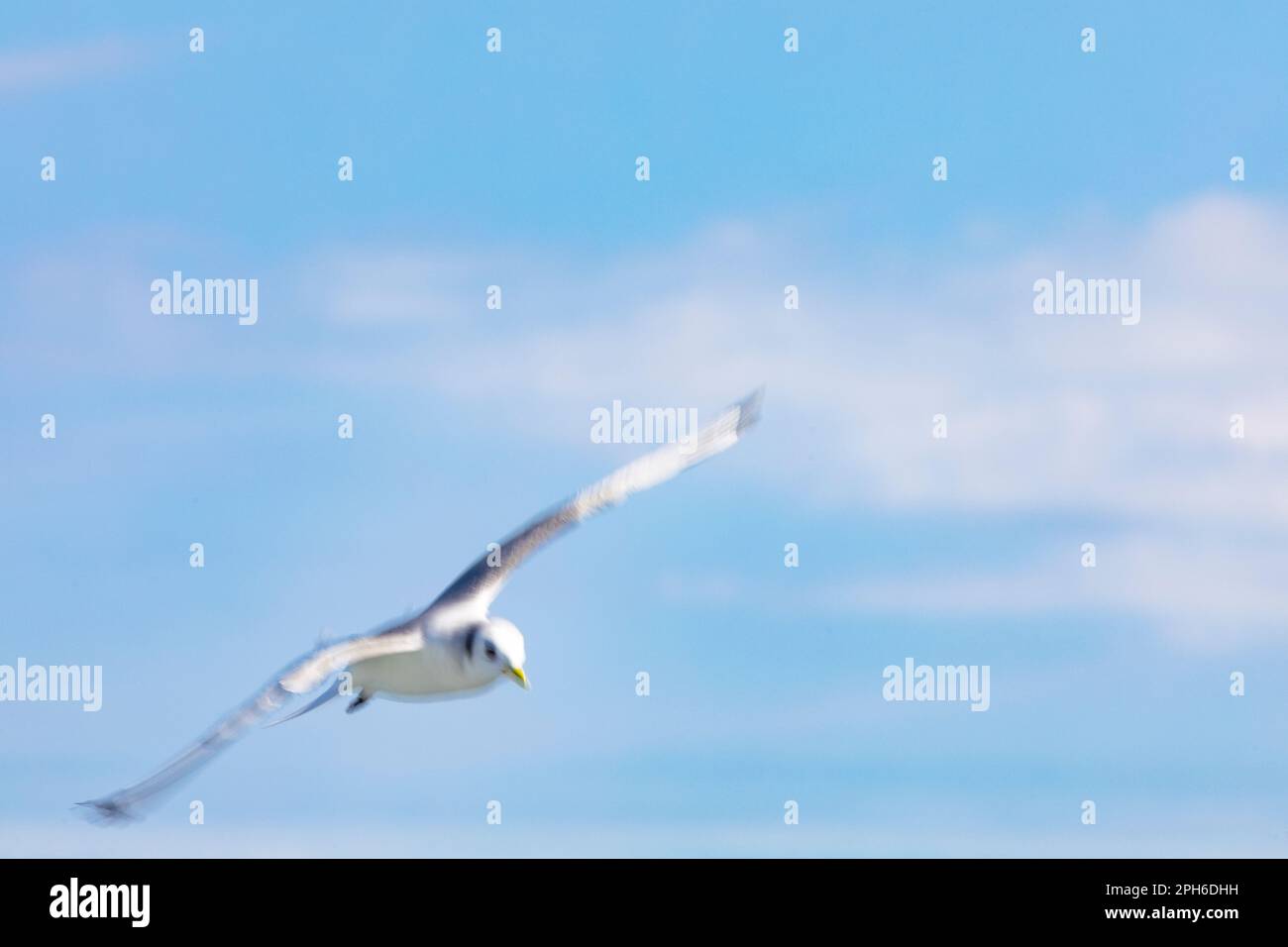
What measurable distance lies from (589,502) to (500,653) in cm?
292

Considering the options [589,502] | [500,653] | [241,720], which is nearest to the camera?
[241,720]

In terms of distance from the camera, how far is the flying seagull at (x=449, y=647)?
539 inches

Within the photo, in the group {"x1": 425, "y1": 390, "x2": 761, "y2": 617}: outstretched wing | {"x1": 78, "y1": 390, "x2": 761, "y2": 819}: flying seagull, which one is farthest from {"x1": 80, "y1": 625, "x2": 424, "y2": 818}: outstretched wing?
{"x1": 425, "y1": 390, "x2": 761, "y2": 617}: outstretched wing

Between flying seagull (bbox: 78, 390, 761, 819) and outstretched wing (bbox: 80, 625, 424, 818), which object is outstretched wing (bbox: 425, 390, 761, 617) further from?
outstretched wing (bbox: 80, 625, 424, 818)

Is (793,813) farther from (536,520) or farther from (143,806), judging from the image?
(143,806)

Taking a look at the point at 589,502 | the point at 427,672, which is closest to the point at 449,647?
the point at 427,672

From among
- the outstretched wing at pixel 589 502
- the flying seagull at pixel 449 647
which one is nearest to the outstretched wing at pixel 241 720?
the flying seagull at pixel 449 647

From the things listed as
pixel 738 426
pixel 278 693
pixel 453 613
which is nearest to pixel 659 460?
pixel 738 426

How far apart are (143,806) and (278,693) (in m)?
1.36

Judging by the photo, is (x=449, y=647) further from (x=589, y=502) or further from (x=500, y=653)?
(x=589, y=502)

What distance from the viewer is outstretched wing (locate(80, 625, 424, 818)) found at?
13477 millimetres

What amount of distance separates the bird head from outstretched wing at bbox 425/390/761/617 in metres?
0.91

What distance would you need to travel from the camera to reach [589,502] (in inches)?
754

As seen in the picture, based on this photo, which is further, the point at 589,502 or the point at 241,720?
the point at 589,502
